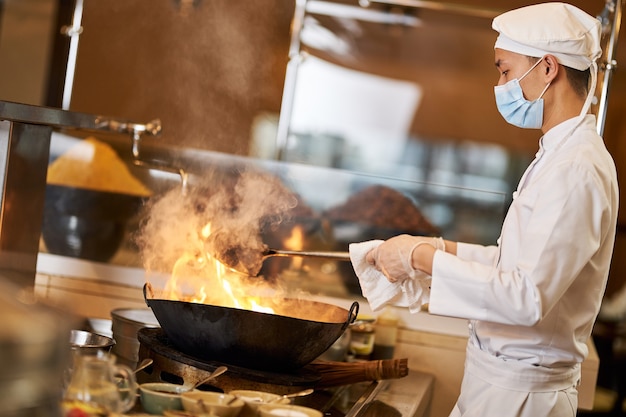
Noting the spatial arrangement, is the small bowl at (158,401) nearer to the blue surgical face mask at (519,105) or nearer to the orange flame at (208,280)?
the orange flame at (208,280)

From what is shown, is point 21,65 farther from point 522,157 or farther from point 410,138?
point 522,157

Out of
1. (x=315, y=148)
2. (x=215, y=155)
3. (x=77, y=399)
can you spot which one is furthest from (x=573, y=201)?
(x=315, y=148)

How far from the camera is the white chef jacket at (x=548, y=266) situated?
1.84 metres

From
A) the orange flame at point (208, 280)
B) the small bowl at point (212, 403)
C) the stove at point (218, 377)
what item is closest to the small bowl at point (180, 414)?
the small bowl at point (212, 403)

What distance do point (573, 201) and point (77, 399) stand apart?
1.06 metres

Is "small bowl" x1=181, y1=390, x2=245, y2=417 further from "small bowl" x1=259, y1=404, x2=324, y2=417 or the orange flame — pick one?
the orange flame

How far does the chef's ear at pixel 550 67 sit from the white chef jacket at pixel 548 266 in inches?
4.5

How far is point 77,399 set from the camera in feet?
4.89

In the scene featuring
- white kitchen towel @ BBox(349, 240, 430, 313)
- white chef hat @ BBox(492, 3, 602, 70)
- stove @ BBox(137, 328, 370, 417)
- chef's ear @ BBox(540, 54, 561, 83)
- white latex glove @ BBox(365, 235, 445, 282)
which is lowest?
stove @ BBox(137, 328, 370, 417)

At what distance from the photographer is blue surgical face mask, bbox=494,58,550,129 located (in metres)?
2.10

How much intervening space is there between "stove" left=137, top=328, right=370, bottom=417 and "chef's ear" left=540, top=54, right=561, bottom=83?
2.99 feet

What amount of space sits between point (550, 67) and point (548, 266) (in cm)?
50

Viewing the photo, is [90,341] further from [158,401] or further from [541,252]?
[541,252]

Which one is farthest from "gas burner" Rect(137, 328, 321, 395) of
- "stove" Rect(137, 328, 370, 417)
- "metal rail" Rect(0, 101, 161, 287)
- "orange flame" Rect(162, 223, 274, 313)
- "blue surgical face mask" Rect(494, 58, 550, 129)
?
"blue surgical face mask" Rect(494, 58, 550, 129)
